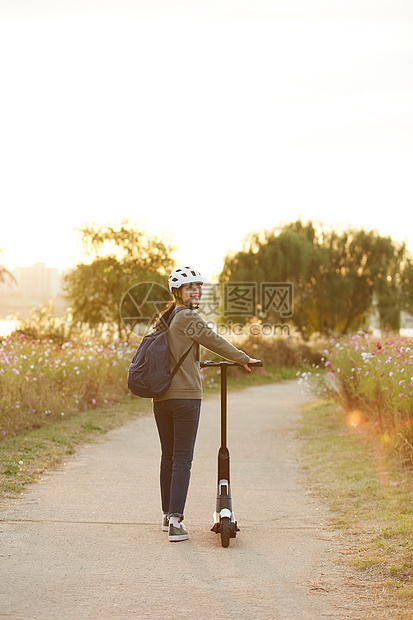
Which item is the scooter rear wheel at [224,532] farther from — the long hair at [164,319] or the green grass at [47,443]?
the green grass at [47,443]

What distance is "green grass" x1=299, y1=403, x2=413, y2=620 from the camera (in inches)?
172

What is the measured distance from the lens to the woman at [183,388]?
17.0ft

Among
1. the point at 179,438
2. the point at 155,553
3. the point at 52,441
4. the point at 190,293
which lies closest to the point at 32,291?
the point at 52,441

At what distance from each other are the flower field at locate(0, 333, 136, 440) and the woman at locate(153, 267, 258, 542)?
444 cm

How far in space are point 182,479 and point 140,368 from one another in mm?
824

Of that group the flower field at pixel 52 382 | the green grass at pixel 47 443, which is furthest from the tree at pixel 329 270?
the green grass at pixel 47 443

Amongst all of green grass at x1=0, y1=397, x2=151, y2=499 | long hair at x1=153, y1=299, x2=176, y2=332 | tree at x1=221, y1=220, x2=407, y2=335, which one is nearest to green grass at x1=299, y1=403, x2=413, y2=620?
long hair at x1=153, y1=299, x2=176, y2=332

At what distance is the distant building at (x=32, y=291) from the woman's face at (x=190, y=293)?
1693cm

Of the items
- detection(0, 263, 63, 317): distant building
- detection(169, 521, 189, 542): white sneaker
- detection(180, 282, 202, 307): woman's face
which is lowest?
detection(169, 521, 189, 542): white sneaker

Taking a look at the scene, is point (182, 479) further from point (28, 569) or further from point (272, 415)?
point (272, 415)

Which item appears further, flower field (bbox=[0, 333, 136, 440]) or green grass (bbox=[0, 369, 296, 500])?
flower field (bbox=[0, 333, 136, 440])

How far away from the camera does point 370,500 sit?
6559mm

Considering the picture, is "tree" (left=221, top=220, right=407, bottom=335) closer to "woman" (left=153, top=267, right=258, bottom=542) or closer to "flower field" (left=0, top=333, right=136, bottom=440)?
"flower field" (left=0, top=333, right=136, bottom=440)

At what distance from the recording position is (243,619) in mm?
3600
